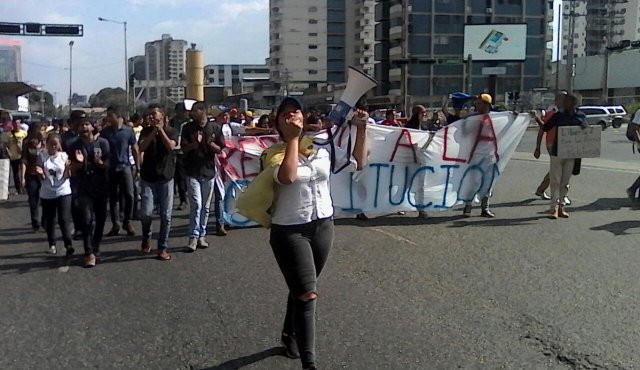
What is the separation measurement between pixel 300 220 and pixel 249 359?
1079mm

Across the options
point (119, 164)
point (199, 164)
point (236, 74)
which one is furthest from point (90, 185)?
point (236, 74)

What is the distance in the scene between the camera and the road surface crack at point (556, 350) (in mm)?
4551

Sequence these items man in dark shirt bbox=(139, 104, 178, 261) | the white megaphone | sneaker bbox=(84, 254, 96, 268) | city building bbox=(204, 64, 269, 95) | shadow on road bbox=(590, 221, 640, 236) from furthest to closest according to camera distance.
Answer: city building bbox=(204, 64, 269, 95), shadow on road bbox=(590, 221, 640, 236), man in dark shirt bbox=(139, 104, 178, 261), sneaker bbox=(84, 254, 96, 268), the white megaphone

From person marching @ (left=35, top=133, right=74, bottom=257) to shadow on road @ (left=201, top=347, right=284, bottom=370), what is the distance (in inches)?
166

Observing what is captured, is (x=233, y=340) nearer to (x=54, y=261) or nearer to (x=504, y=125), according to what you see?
(x=54, y=261)

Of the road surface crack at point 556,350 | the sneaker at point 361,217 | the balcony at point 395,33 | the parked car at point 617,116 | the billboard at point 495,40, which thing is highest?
the balcony at point 395,33

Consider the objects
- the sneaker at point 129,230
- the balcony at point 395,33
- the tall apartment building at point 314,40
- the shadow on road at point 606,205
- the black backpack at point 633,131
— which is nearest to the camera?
the sneaker at point 129,230

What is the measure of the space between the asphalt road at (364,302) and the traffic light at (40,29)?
4583cm

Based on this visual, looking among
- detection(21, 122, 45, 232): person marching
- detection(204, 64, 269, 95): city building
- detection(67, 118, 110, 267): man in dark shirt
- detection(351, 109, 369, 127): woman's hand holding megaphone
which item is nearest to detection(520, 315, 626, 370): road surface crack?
detection(351, 109, 369, 127): woman's hand holding megaphone

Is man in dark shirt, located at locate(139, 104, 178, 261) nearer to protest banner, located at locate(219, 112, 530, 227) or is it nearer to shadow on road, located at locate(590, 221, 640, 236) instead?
protest banner, located at locate(219, 112, 530, 227)

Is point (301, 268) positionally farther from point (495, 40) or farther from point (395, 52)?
point (395, 52)

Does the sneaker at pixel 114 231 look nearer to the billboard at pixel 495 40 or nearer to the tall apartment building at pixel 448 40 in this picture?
the billboard at pixel 495 40

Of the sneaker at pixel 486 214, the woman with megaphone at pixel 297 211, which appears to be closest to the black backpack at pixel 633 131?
the sneaker at pixel 486 214

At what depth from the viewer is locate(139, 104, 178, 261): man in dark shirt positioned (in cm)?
800
